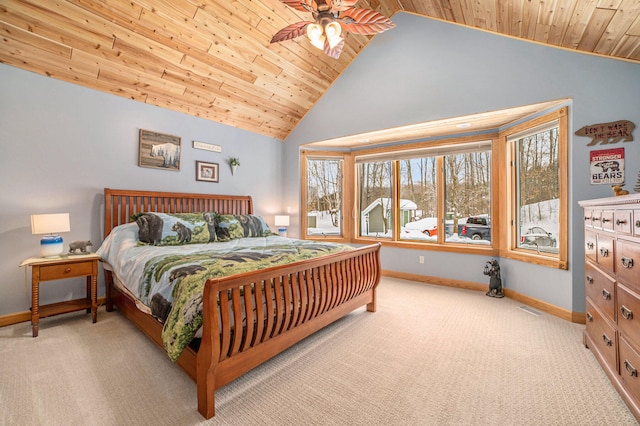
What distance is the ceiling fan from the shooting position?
2.13m

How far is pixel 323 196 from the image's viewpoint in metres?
5.27

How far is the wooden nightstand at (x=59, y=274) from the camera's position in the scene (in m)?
2.48

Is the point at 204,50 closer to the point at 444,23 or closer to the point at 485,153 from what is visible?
the point at 444,23

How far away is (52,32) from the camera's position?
259 centimetres

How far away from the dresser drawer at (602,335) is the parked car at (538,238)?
126 centimetres

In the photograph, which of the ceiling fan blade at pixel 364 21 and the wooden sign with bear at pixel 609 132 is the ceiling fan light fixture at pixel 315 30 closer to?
the ceiling fan blade at pixel 364 21

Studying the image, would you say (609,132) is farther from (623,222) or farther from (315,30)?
(315,30)

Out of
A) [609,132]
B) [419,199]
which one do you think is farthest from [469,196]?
[609,132]

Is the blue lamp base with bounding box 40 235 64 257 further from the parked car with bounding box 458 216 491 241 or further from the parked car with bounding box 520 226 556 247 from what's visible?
the parked car with bounding box 520 226 556 247

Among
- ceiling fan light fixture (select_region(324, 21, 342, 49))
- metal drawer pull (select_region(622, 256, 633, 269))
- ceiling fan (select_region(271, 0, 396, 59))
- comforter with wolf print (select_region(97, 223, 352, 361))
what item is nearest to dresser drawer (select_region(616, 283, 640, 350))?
metal drawer pull (select_region(622, 256, 633, 269))

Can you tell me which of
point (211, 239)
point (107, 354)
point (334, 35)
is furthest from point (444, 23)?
point (107, 354)

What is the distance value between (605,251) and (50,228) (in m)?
4.52

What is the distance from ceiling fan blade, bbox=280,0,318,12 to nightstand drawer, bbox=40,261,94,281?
2988 millimetres

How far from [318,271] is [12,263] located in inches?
120
